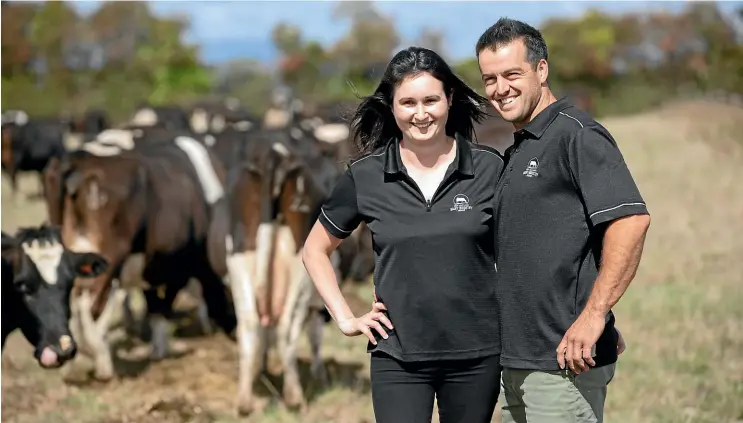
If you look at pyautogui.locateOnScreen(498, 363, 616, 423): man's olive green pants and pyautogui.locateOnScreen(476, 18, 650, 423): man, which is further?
pyautogui.locateOnScreen(498, 363, 616, 423): man's olive green pants

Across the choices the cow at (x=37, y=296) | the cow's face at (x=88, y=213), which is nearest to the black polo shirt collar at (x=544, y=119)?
the cow at (x=37, y=296)

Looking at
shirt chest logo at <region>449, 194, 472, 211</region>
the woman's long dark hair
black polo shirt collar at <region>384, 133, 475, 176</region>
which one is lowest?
shirt chest logo at <region>449, 194, 472, 211</region>

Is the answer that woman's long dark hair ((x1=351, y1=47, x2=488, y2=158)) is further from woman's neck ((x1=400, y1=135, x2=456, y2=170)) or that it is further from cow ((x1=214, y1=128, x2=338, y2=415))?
cow ((x1=214, y1=128, x2=338, y2=415))

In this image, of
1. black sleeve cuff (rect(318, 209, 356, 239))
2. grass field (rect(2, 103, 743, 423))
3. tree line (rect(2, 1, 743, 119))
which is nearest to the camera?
black sleeve cuff (rect(318, 209, 356, 239))

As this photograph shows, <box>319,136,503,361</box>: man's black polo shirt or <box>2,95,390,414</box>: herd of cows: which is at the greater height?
<box>319,136,503,361</box>: man's black polo shirt

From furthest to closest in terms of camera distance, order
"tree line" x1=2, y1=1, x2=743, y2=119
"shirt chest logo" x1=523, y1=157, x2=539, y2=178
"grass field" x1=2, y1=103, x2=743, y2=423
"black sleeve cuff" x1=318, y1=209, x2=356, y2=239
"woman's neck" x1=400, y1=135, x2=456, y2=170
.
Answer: "tree line" x1=2, y1=1, x2=743, y2=119, "grass field" x1=2, y1=103, x2=743, y2=423, "black sleeve cuff" x1=318, y1=209, x2=356, y2=239, "woman's neck" x1=400, y1=135, x2=456, y2=170, "shirt chest logo" x1=523, y1=157, x2=539, y2=178

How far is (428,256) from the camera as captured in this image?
3.66 meters

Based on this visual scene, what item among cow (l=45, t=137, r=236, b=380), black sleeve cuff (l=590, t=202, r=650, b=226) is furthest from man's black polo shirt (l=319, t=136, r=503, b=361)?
cow (l=45, t=137, r=236, b=380)

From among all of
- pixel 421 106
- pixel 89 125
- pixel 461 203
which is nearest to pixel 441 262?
pixel 461 203

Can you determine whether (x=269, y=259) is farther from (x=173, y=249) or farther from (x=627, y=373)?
(x=627, y=373)

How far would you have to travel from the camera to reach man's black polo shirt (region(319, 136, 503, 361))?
3639 mm

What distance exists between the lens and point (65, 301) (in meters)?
6.75

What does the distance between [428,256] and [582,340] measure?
656 millimetres

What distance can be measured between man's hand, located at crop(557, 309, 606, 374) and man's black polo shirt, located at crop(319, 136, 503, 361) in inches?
15.5
